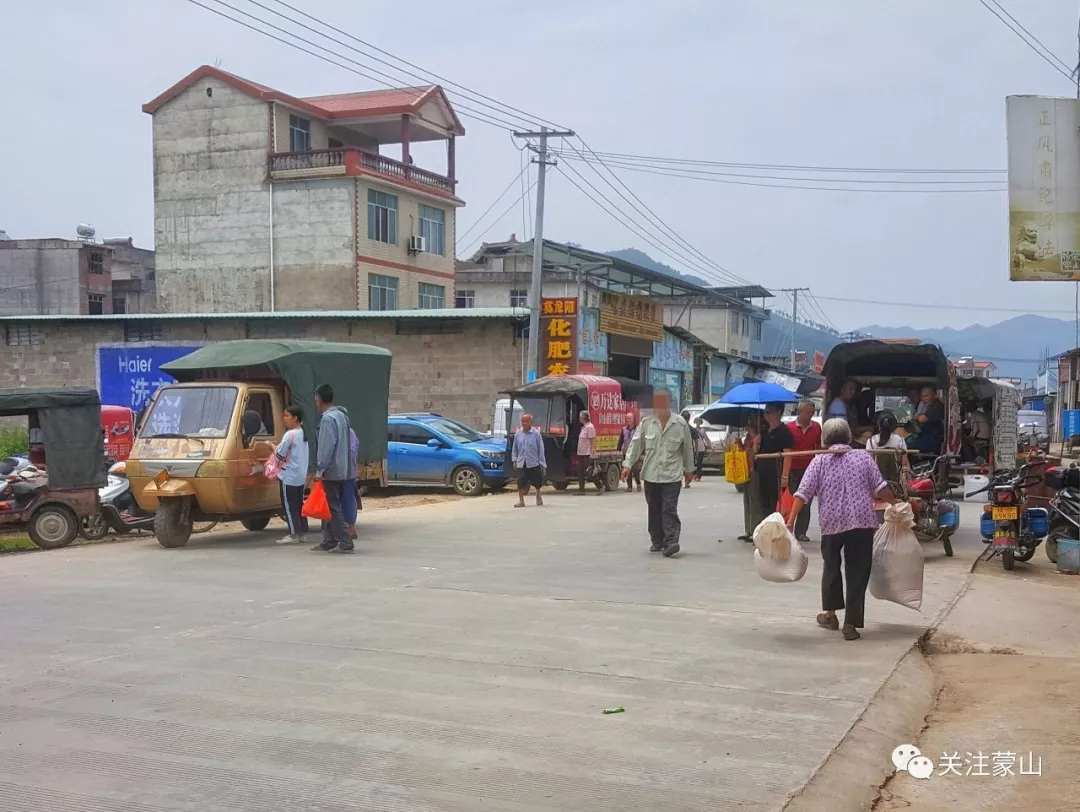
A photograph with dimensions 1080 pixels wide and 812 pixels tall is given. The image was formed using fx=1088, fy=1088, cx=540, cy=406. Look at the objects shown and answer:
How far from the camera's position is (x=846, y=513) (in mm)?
8086

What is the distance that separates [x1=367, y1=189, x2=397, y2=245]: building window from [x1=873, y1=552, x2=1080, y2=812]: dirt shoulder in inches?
1359

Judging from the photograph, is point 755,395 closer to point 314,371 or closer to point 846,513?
point 314,371

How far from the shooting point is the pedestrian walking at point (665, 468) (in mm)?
12727

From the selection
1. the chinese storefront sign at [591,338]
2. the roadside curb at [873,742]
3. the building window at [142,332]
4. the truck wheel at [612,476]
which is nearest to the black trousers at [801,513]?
the roadside curb at [873,742]

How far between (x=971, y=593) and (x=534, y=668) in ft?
17.5

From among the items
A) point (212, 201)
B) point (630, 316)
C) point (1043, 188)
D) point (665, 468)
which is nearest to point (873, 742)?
point (665, 468)

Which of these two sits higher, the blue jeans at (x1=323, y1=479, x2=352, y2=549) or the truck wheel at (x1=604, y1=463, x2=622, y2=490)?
the blue jeans at (x1=323, y1=479, x2=352, y2=549)

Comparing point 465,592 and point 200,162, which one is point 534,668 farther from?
point 200,162

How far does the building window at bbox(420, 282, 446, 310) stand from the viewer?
147 ft

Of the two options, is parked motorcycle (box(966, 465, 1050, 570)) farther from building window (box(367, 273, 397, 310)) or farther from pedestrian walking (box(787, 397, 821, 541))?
building window (box(367, 273, 397, 310))

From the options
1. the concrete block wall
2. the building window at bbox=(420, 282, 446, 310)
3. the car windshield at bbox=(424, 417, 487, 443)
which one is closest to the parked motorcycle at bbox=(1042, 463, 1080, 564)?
the car windshield at bbox=(424, 417, 487, 443)

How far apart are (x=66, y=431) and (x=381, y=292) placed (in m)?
29.3

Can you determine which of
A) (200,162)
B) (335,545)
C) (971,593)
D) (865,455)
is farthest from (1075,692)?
(200,162)

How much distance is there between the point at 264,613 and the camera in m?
9.05
